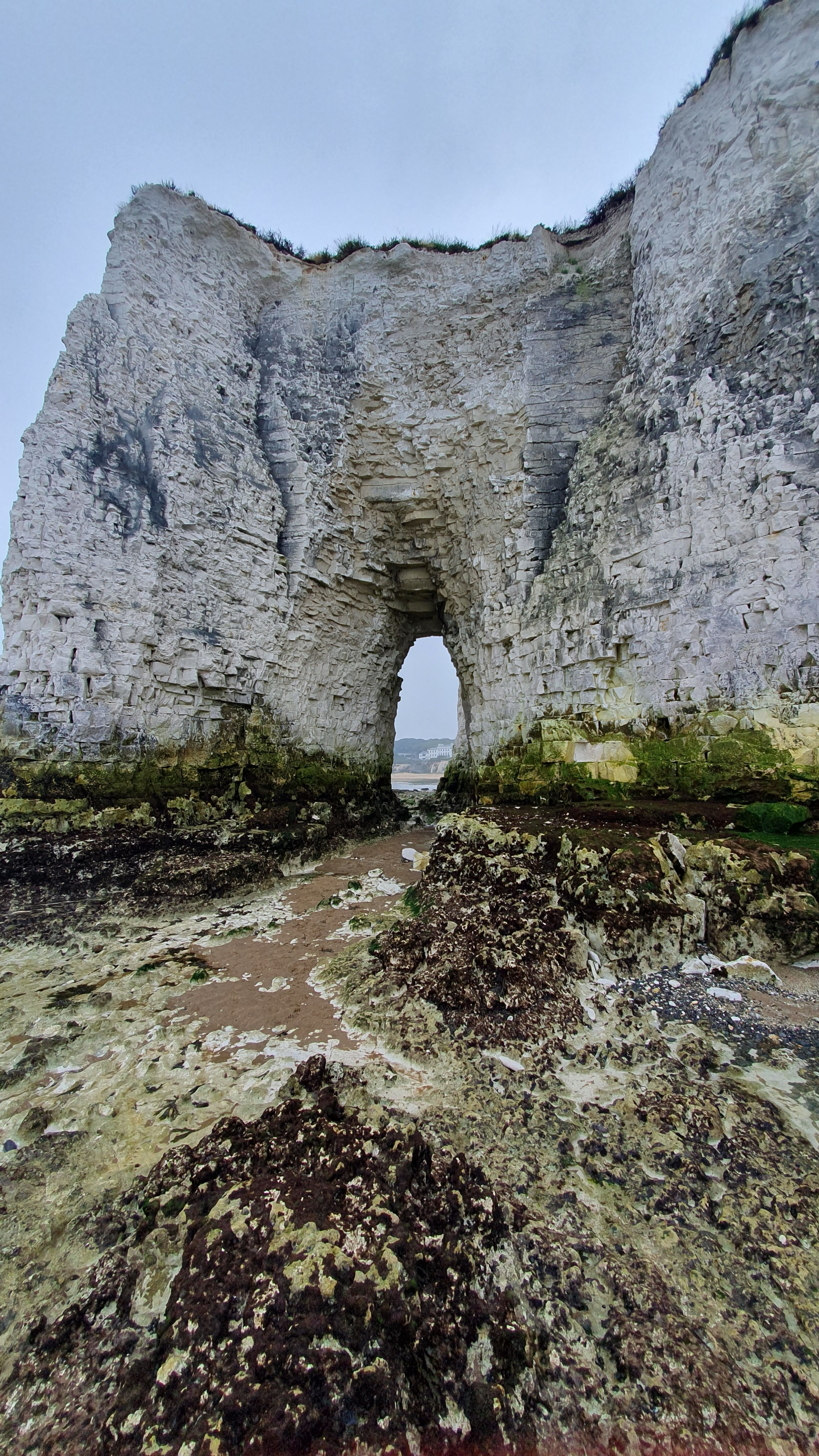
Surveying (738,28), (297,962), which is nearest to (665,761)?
(297,962)

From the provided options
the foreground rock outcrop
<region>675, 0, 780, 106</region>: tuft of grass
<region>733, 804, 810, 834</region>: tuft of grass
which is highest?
<region>675, 0, 780, 106</region>: tuft of grass

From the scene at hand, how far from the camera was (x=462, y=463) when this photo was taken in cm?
Answer: 1062

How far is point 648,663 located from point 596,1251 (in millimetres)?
6780

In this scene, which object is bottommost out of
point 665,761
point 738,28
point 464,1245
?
point 464,1245

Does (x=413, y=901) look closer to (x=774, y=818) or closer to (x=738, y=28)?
(x=774, y=818)

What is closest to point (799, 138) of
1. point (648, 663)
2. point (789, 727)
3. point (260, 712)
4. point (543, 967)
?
point (648, 663)

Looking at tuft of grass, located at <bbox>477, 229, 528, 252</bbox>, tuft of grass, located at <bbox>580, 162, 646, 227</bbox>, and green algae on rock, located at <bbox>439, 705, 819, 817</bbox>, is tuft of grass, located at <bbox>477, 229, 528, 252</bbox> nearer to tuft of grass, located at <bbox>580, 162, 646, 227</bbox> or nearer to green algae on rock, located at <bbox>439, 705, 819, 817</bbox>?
tuft of grass, located at <bbox>580, 162, 646, 227</bbox>

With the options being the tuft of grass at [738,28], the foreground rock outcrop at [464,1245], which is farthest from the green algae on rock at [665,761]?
the tuft of grass at [738,28]

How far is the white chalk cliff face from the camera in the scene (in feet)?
21.6

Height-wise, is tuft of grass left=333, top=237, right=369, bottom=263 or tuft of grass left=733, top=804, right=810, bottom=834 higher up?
tuft of grass left=333, top=237, right=369, bottom=263

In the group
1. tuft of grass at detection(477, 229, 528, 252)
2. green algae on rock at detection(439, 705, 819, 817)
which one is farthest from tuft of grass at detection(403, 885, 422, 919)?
tuft of grass at detection(477, 229, 528, 252)

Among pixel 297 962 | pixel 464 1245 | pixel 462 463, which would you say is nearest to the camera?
pixel 464 1245

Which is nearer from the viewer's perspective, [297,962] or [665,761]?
[297,962]

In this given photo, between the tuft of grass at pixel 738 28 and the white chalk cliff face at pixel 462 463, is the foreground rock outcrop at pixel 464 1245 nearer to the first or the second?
the white chalk cliff face at pixel 462 463
